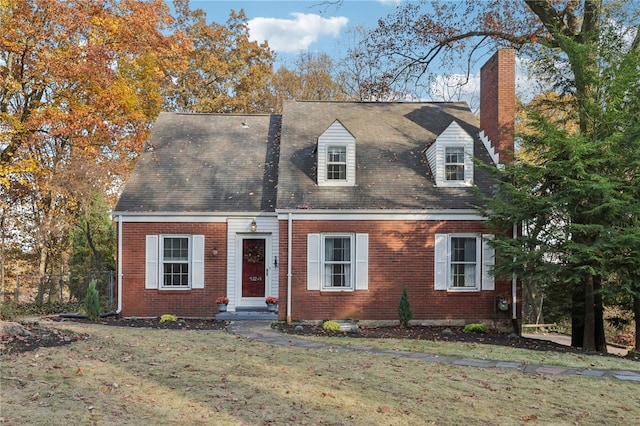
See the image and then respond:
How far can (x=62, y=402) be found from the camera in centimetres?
612

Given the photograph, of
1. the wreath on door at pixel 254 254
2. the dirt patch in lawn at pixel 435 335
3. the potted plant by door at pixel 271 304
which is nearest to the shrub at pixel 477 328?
the dirt patch in lawn at pixel 435 335

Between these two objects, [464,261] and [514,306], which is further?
[464,261]

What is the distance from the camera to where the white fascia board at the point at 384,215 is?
608 inches

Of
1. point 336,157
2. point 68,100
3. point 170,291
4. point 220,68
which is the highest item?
point 220,68

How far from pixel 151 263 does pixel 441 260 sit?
8214mm

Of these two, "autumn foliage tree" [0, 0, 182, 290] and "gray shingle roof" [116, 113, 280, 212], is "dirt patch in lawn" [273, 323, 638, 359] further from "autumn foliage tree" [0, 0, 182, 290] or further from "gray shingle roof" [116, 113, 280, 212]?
"autumn foliage tree" [0, 0, 182, 290]

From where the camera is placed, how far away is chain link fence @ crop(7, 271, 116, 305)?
65.8 feet

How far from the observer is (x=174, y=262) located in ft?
53.8

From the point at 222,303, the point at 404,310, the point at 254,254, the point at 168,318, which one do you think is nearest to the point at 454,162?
the point at 404,310

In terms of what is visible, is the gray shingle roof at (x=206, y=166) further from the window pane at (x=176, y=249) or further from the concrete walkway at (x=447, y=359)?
the concrete walkway at (x=447, y=359)

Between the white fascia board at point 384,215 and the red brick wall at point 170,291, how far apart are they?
2.35m

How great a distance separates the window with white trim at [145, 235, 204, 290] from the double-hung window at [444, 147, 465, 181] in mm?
7415

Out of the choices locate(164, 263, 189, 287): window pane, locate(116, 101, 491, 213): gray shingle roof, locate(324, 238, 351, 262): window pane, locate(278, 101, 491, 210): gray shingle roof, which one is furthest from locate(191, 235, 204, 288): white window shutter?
locate(324, 238, 351, 262): window pane

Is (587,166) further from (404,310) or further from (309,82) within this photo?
(309,82)
